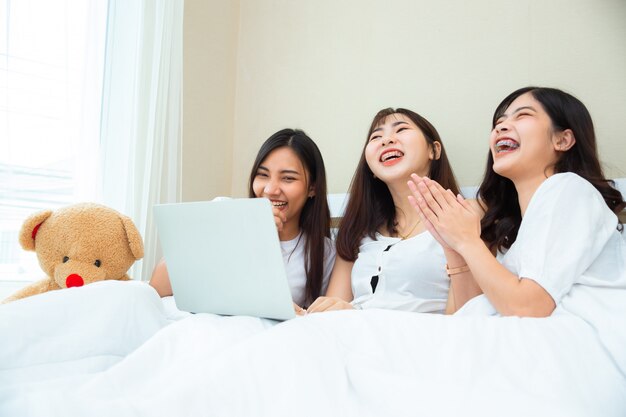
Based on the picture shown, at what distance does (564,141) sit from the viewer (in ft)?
4.75

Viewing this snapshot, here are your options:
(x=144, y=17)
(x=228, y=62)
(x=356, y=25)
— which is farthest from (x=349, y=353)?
(x=228, y=62)

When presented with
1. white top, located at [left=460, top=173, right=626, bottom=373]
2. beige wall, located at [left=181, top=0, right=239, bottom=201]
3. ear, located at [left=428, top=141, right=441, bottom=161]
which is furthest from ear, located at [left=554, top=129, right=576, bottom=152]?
beige wall, located at [left=181, top=0, right=239, bottom=201]

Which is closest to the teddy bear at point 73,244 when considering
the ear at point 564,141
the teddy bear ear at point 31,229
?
the teddy bear ear at point 31,229

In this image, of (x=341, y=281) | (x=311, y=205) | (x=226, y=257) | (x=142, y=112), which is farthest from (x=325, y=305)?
(x=142, y=112)

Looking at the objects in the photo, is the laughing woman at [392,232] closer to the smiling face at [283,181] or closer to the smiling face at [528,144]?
the smiling face at [283,181]

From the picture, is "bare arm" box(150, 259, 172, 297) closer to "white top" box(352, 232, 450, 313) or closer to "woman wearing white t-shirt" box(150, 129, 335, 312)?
"woman wearing white t-shirt" box(150, 129, 335, 312)

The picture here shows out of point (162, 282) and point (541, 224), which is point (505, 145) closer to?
point (541, 224)

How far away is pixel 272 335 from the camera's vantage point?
849 mm

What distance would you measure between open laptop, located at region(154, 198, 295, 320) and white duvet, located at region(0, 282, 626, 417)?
0.32ft

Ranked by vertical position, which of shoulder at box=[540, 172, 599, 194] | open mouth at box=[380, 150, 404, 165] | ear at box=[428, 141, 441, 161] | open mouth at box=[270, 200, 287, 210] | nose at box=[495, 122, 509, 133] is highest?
nose at box=[495, 122, 509, 133]

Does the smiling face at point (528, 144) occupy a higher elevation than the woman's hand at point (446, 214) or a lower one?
higher

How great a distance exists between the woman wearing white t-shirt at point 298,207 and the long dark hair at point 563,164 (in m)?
0.56

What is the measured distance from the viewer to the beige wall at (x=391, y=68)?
1.80 meters

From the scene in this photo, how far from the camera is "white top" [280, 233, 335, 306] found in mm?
1805
